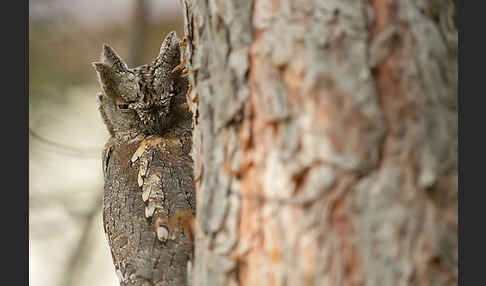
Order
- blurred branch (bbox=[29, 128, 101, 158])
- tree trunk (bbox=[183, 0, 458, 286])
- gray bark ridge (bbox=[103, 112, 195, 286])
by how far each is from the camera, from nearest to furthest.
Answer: tree trunk (bbox=[183, 0, 458, 286])
gray bark ridge (bbox=[103, 112, 195, 286])
blurred branch (bbox=[29, 128, 101, 158])

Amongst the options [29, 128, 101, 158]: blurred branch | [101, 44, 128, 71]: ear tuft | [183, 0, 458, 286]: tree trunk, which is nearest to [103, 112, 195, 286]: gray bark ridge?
[101, 44, 128, 71]: ear tuft

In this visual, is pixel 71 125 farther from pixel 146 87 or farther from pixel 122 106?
pixel 146 87

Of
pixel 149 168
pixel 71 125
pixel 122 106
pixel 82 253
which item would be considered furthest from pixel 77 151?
pixel 149 168

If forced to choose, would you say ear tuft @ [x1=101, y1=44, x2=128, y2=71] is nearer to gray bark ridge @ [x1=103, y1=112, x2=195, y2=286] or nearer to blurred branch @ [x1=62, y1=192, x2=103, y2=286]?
gray bark ridge @ [x1=103, y1=112, x2=195, y2=286]

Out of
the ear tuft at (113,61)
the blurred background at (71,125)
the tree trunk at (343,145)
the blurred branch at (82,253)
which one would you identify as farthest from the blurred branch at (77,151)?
the tree trunk at (343,145)

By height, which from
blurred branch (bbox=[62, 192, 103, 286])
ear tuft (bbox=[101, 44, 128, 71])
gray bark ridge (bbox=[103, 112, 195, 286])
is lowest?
blurred branch (bbox=[62, 192, 103, 286])

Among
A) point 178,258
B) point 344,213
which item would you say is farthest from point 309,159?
point 178,258
